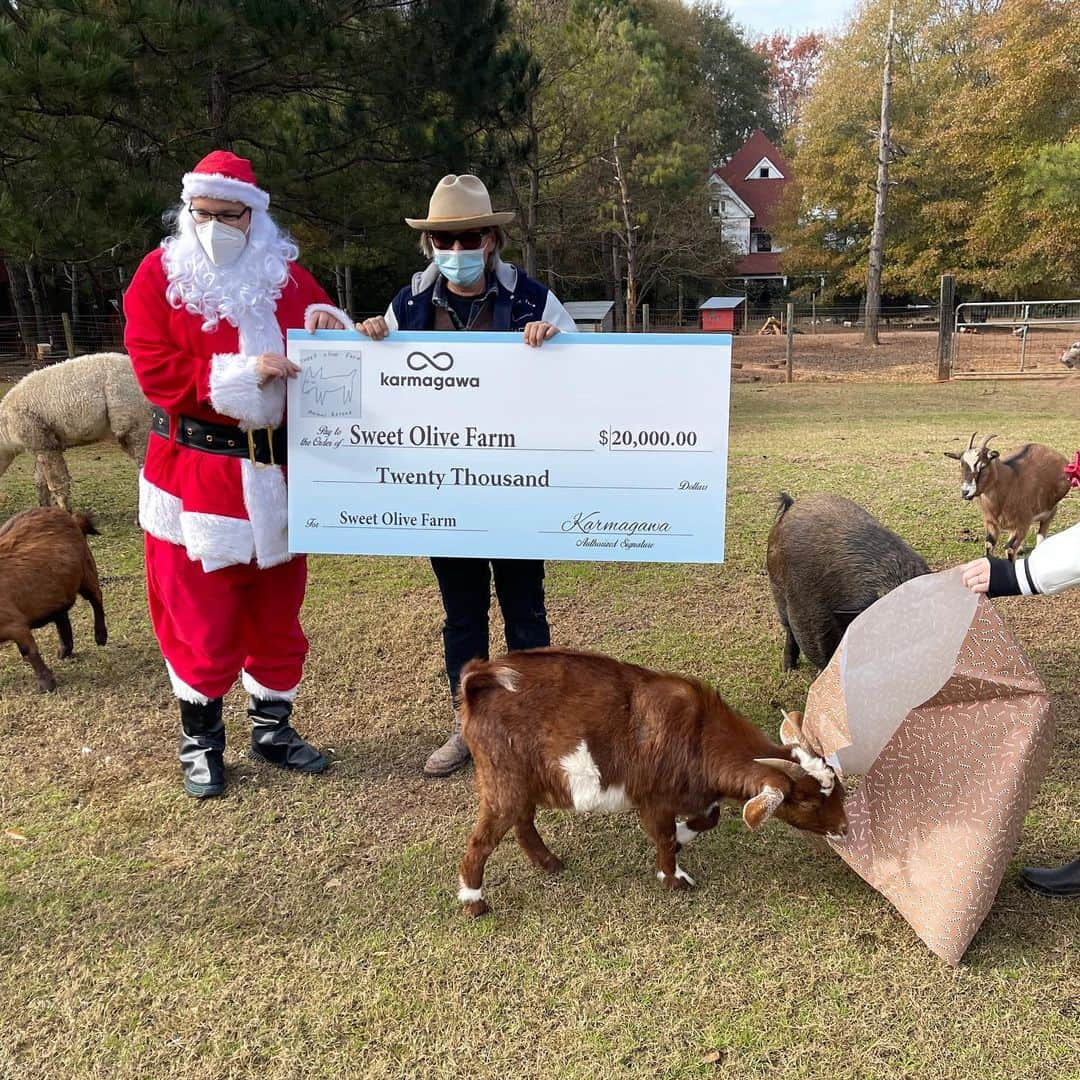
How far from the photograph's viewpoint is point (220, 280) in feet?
10.7

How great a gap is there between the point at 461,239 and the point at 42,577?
2.97m

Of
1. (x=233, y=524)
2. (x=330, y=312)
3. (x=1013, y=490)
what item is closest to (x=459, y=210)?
(x=330, y=312)

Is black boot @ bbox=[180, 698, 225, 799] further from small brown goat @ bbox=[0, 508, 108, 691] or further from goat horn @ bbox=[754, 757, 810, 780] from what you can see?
goat horn @ bbox=[754, 757, 810, 780]

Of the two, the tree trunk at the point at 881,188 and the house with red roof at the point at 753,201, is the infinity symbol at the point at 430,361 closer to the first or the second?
the tree trunk at the point at 881,188

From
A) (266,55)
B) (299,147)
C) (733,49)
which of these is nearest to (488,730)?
(266,55)

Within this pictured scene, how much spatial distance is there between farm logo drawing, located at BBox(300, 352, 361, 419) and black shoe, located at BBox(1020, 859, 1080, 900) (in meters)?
2.89

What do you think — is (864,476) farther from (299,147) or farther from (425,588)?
(299,147)

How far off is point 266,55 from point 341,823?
9.31 metres

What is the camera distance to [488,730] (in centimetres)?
285

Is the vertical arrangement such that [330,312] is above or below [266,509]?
above

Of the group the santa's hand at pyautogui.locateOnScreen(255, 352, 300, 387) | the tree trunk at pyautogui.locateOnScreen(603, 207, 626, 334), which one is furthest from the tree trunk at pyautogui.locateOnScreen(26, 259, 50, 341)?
the santa's hand at pyautogui.locateOnScreen(255, 352, 300, 387)

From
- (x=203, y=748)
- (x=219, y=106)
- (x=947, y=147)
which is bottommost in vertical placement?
(x=203, y=748)

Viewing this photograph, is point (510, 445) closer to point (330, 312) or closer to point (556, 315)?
point (556, 315)

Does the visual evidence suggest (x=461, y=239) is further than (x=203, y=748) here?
No
